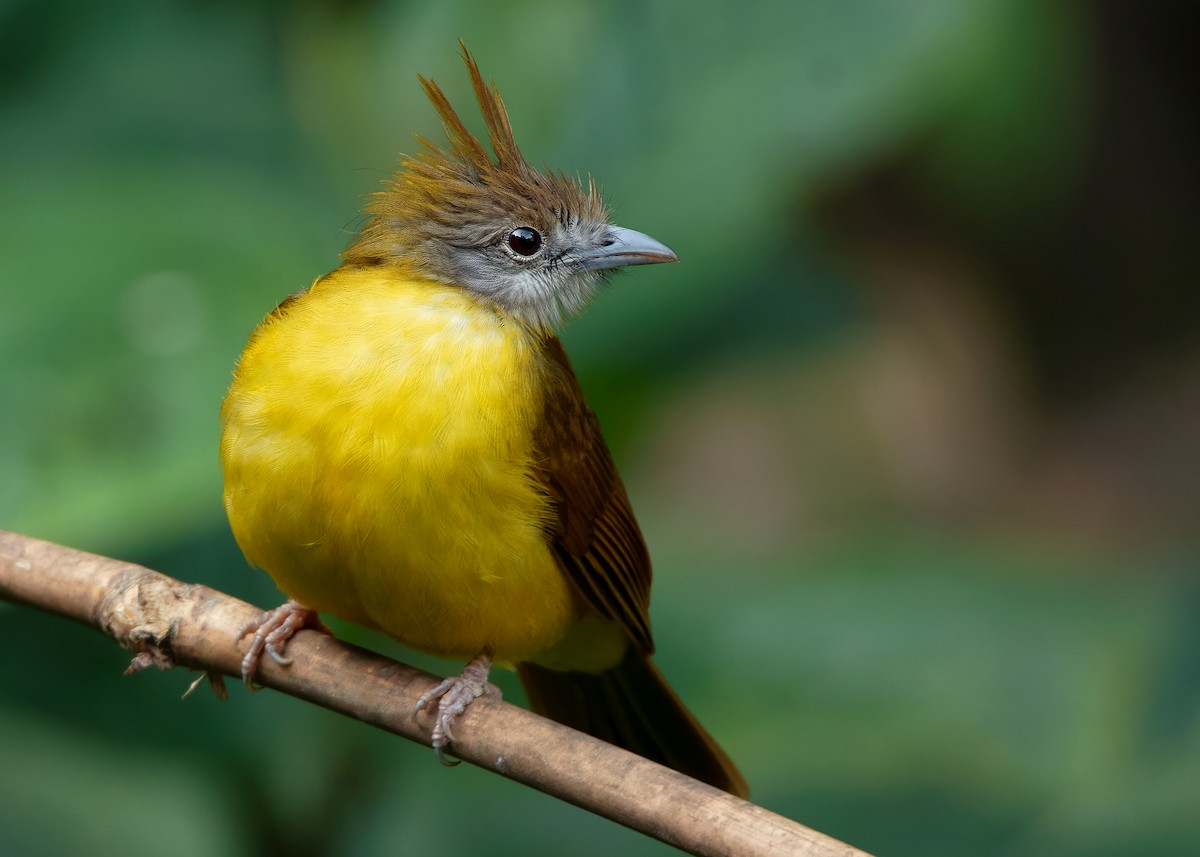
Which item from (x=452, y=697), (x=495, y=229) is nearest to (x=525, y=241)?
(x=495, y=229)

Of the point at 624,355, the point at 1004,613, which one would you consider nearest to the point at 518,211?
the point at 624,355

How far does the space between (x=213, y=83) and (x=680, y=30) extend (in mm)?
1370

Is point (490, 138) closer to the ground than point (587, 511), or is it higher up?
higher up

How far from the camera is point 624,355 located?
158 inches

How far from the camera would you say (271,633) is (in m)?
3.13

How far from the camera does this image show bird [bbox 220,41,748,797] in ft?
9.21

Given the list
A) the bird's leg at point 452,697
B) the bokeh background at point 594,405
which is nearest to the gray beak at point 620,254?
the bokeh background at point 594,405

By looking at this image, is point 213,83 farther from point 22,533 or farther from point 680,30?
point 22,533

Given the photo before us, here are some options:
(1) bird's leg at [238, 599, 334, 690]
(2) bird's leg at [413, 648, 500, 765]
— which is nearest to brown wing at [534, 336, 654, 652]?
(2) bird's leg at [413, 648, 500, 765]

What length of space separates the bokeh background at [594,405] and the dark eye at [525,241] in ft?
2.53

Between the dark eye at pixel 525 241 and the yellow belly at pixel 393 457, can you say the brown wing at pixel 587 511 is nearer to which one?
the yellow belly at pixel 393 457

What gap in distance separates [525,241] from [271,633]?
3.12 feet

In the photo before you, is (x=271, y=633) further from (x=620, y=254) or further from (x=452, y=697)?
(x=620, y=254)

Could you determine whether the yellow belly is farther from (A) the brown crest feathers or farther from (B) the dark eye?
(A) the brown crest feathers
